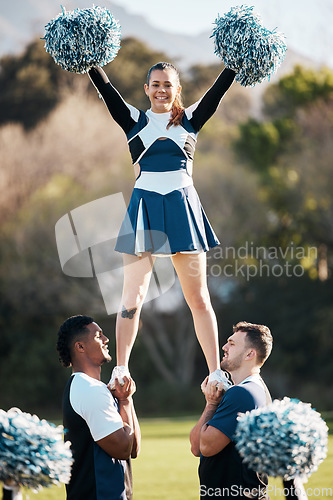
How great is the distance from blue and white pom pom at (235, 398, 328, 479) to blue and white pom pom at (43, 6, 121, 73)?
6.25 feet

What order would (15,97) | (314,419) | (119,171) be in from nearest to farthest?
(314,419)
(119,171)
(15,97)

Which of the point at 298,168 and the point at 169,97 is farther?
the point at 298,168

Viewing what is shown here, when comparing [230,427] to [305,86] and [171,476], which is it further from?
[305,86]

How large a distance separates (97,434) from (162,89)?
177cm

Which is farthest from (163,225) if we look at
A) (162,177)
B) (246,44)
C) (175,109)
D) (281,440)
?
(281,440)

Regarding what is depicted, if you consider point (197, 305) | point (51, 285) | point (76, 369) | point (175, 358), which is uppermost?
point (51, 285)

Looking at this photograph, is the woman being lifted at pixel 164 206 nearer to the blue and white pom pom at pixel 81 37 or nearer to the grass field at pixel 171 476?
the blue and white pom pom at pixel 81 37

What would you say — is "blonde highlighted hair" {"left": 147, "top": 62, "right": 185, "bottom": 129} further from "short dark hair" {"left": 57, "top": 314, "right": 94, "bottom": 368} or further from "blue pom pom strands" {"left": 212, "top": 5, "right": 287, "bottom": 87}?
"short dark hair" {"left": 57, "top": 314, "right": 94, "bottom": 368}

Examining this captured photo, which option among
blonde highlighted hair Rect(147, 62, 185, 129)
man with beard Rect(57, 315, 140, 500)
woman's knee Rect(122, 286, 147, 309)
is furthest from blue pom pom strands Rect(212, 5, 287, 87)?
man with beard Rect(57, 315, 140, 500)

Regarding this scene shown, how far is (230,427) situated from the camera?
335 cm

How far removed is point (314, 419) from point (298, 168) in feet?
57.4

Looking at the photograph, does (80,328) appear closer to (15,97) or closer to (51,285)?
(51,285)

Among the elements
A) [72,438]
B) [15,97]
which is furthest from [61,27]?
[15,97]

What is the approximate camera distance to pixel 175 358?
21.3 metres
